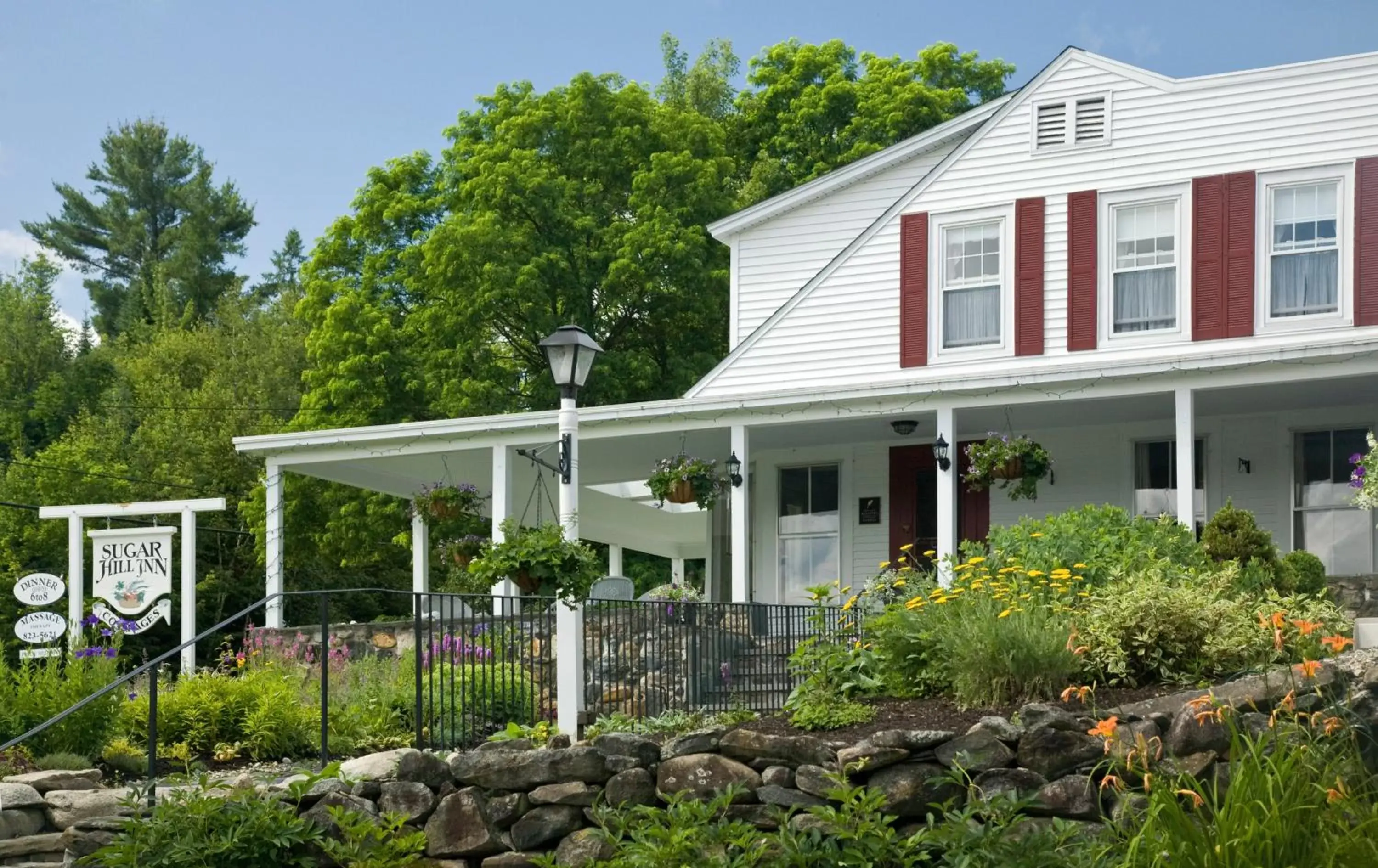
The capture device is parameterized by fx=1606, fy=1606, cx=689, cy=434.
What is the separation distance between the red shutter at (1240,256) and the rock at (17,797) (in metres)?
11.0

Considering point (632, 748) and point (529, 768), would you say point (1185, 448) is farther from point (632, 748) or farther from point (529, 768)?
point (529, 768)

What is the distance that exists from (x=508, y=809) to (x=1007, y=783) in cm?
253

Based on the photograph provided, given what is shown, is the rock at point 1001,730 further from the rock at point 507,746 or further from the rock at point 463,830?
the rock at point 463,830

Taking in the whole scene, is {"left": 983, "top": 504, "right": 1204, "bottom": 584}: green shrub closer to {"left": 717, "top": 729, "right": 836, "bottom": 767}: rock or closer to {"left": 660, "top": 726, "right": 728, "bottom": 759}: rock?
{"left": 717, "top": 729, "right": 836, "bottom": 767}: rock

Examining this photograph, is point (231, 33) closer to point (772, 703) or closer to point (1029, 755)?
point (772, 703)

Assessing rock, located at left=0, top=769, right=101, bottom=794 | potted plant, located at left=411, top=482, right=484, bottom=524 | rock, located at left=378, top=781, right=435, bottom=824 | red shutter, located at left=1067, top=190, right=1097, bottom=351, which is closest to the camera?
rock, located at left=378, top=781, right=435, bottom=824

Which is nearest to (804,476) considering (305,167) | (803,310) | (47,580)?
(803,310)

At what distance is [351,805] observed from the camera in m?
8.20

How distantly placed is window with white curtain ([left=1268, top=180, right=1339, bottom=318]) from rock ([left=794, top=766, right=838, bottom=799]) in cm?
920

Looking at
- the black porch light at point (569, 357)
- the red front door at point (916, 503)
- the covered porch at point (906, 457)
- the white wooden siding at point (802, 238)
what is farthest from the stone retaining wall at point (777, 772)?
the white wooden siding at point (802, 238)

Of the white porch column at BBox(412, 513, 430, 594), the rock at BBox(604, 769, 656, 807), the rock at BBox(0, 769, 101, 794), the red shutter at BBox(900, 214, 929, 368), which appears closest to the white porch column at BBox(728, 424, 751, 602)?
the red shutter at BBox(900, 214, 929, 368)

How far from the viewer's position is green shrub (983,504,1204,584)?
10.3 metres

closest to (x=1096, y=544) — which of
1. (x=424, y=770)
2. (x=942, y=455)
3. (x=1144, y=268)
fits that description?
(x=942, y=455)

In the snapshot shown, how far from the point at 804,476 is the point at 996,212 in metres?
3.74
